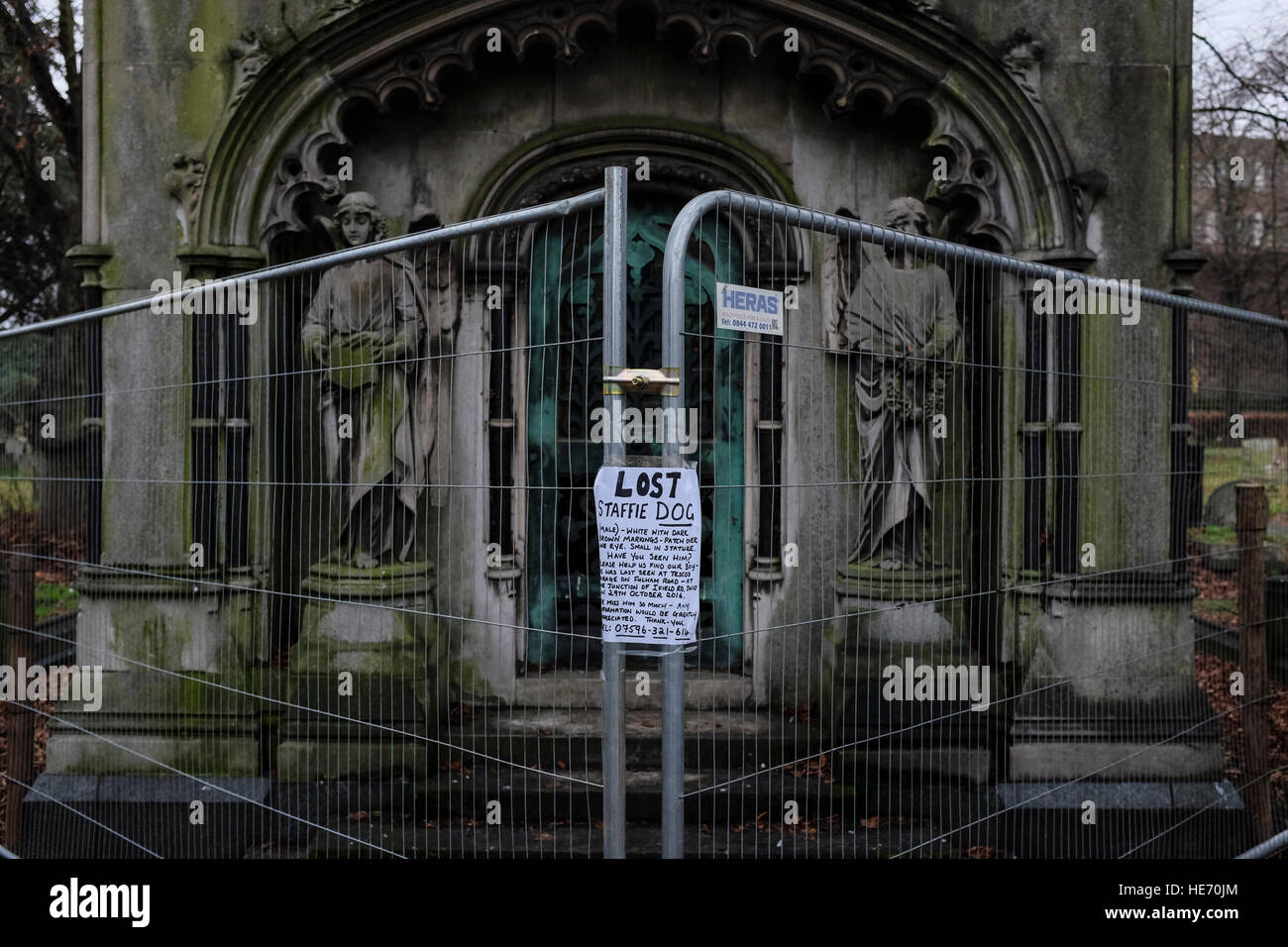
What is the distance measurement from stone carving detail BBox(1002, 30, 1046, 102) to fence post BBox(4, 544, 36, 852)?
19.4ft

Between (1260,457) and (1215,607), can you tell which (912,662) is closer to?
(1260,457)

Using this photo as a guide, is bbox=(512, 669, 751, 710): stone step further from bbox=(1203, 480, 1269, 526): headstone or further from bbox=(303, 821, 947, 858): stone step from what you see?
bbox=(1203, 480, 1269, 526): headstone

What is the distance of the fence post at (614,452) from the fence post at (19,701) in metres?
4.06

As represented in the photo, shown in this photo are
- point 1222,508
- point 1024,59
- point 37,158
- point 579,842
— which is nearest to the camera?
point 579,842

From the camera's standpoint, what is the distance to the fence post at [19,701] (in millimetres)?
6281

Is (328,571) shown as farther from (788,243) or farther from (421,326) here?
(788,243)

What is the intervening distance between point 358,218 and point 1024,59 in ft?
12.5

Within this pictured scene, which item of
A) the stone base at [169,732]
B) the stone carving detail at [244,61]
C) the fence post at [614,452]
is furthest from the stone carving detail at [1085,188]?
the stone base at [169,732]

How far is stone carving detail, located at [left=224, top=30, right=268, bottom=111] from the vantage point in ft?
21.6

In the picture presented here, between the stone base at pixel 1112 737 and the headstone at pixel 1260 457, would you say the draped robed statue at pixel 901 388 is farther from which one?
the headstone at pixel 1260 457

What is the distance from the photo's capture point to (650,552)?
3.55 metres

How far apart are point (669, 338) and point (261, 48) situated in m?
4.34

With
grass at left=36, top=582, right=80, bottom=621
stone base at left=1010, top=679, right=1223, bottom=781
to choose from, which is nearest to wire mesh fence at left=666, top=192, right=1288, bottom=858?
stone base at left=1010, top=679, right=1223, bottom=781

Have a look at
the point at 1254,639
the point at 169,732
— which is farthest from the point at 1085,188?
the point at 169,732
